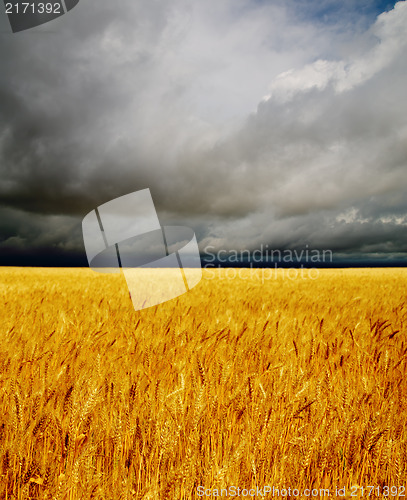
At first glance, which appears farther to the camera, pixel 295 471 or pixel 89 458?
pixel 295 471

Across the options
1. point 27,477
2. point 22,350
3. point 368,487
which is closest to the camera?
point 27,477

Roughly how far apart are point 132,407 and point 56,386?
523 millimetres

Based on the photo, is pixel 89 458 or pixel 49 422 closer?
pixel 89 458

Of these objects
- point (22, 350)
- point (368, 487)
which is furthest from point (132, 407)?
point (22, 350)

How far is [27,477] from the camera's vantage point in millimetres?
939

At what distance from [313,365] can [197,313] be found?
1829 millimetres

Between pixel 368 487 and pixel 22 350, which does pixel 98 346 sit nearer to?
pixel 22 350

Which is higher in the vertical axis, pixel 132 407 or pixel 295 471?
pixel 132 407

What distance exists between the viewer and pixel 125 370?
2061 mm

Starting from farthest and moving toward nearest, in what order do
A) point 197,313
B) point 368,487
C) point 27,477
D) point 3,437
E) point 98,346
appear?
point 197,313
point 98,346
point 3,437
point 368,487
point 27,477

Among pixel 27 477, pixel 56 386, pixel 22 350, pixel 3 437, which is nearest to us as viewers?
pixel 27 477

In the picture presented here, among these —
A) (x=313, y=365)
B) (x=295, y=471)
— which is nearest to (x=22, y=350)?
(x=295, y=471)

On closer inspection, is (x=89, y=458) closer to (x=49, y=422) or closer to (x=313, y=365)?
(x=49, y=422)

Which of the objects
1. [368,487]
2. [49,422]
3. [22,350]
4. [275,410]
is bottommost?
[368,487]
